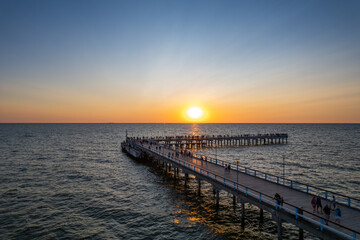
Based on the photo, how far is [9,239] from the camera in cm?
1844

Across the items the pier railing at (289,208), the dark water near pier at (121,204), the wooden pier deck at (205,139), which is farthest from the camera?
the wooden pier deck at (205,139)

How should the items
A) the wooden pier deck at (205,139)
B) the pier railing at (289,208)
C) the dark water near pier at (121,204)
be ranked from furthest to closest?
the wooden pier deck at (205,139)
the dark water near pier at (121,204)
the pier railing at (289,208)

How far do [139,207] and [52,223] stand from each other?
850 centimetres

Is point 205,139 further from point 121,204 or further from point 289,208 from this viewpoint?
point 289,208

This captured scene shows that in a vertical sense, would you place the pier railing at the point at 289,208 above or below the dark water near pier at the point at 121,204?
above

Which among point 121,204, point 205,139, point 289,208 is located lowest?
point 121,204

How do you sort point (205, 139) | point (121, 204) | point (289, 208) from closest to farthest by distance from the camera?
point (289, 208) → point (121, 204) → point (205, 139)

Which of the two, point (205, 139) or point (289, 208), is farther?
point (205, 139)

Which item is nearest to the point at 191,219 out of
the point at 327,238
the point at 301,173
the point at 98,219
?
the point at 98,219

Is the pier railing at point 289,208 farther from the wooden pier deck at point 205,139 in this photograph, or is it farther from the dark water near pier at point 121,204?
the wooden pier deck at point 205,139

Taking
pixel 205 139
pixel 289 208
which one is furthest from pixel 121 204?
pixel 205 139

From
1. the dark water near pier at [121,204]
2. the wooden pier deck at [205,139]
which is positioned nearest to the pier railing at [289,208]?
the dark water near pier at [121,204]

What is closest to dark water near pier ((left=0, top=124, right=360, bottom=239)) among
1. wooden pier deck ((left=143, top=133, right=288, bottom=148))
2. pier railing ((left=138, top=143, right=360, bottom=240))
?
pier railing ((left=138, top=143, right=360, bottom=240))

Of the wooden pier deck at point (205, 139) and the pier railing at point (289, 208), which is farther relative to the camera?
the wooden pier deck at point (205, 139)
